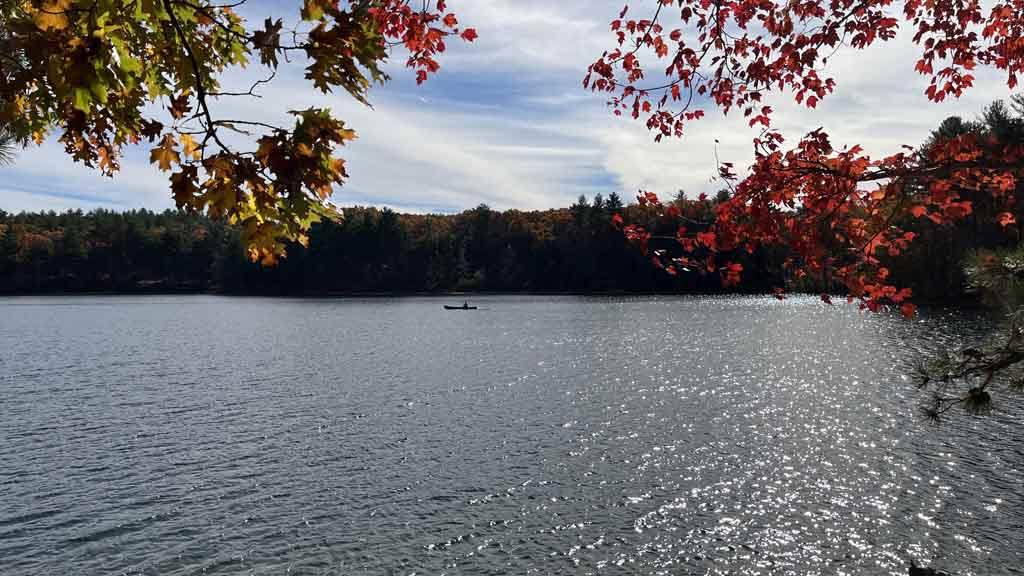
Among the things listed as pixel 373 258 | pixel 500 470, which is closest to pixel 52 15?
pixel 500 470

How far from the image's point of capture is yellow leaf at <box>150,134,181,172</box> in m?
4.63

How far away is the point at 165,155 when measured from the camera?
4.67 metres

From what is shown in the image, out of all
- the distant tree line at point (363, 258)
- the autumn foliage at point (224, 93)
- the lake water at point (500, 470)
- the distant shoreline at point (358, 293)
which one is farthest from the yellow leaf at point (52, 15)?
the distant tree line at point (363, 258)

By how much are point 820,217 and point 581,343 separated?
162 ft

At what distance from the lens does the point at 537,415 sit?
2884 cm

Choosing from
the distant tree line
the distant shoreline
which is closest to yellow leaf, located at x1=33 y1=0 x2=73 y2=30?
the distant shoreline

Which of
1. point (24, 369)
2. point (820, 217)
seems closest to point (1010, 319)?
point (820, 217)

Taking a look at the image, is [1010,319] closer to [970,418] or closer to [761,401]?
[970,418]

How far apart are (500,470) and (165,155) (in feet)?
57.3

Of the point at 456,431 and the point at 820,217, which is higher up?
the point at 820,217

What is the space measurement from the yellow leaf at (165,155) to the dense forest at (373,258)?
149 meters

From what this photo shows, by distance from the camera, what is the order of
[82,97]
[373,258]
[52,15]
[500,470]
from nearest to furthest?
[52,15] → [82,97] → [500,470] → [373,258]

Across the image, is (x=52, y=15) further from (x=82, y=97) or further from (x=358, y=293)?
(x=358, y=293)

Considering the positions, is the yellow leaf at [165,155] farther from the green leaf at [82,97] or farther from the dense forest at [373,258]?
the dense forest at [373,258]
